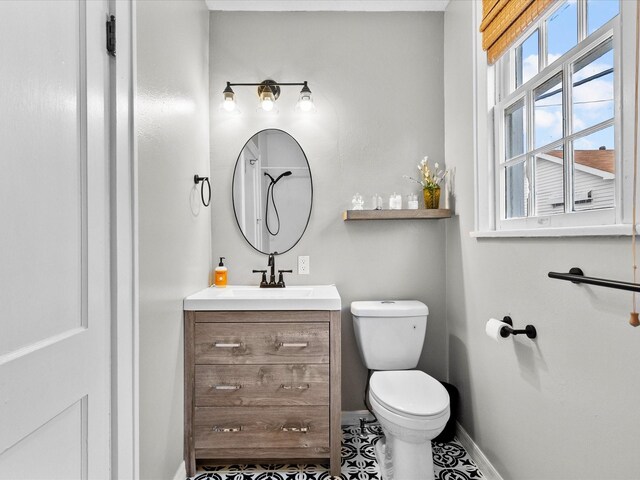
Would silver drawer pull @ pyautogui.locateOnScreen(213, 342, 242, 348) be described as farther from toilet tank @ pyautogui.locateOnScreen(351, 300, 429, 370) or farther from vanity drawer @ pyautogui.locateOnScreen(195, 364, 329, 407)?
toilet tank @ pyautogui.locateOnScreen(351, 300, 429, 370)

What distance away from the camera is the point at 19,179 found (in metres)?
0.75

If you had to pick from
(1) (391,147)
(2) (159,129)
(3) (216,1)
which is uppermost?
(3) (216,1)

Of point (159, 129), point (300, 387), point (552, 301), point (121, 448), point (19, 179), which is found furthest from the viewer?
point (300, 387)

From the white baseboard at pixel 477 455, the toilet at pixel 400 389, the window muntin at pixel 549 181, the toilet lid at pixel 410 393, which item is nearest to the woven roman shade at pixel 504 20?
the window muntin at pixel 549 181

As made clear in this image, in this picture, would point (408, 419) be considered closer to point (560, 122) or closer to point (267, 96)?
point (560, 122)

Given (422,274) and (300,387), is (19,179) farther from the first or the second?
(422,274)

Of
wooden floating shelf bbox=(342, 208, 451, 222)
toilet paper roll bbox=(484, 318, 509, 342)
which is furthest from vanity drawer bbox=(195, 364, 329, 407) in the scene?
wooden floating shelf bbox=(342, 208, 451, 222)

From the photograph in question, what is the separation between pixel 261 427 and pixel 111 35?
1.70 metres

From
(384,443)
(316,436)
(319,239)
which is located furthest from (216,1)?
(384,443)

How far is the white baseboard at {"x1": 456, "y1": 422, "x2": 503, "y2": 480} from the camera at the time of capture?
5.43ft

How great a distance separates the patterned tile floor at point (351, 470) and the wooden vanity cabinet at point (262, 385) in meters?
0.09

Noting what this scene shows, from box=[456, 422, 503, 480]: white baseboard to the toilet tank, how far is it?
468 mm

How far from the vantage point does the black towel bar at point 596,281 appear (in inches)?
32.3

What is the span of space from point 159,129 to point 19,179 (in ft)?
2.46
